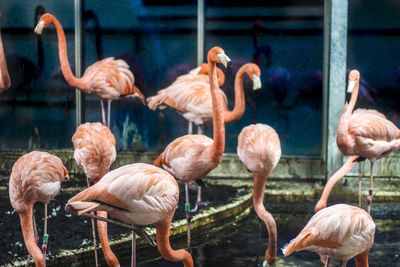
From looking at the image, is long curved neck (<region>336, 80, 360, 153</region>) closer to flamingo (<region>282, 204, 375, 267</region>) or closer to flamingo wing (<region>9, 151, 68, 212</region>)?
flamingo (<region>282, 204, 375, 267</region>)

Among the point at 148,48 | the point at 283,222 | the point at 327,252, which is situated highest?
the point at 148,48

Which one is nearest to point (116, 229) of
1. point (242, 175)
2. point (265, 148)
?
point (265, 148)

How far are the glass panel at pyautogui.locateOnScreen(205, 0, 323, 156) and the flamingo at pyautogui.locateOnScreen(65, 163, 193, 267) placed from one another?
12.5 ft

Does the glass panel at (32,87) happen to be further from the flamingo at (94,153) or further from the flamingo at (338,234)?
the flamingo at (338,234)

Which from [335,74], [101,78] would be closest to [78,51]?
[101,78]

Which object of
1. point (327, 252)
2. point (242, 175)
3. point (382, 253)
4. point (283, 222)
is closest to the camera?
point (327, 252)

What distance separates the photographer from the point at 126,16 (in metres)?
7.39

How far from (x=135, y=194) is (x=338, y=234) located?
1159mm

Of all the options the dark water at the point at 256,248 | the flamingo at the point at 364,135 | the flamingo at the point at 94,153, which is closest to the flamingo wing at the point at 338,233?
the dark water at the point at 256,248

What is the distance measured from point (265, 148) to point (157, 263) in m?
1.14

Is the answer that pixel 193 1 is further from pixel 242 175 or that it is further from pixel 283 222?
pixel 283 222

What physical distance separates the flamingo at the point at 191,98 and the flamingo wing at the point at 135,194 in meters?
2.57

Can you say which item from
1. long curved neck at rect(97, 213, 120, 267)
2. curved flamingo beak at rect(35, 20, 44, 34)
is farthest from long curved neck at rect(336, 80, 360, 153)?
curved flamingo beak at rect(35, 20, 44, 34)

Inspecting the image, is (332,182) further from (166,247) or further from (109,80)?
(109,80)
